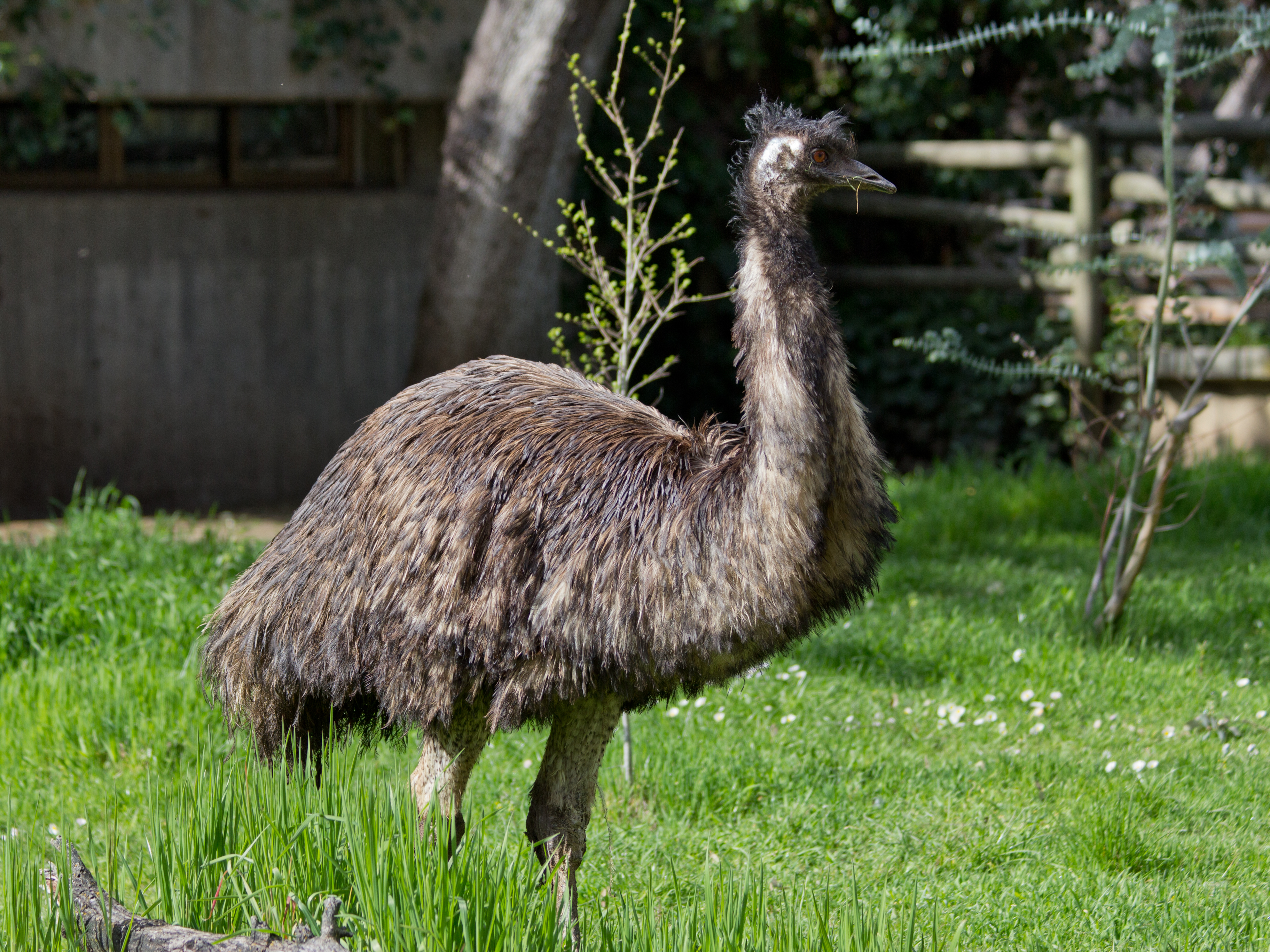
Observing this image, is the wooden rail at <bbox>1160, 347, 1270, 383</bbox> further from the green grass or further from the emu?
the emu

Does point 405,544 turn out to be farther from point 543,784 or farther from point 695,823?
point 695,823

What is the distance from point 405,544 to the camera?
9.95 feet

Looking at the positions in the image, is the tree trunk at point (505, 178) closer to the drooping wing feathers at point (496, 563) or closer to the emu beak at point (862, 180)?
the drooping wing feathers at point (496, 563)

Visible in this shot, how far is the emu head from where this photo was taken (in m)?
2.93

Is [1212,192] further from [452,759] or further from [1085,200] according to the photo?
[452,759]

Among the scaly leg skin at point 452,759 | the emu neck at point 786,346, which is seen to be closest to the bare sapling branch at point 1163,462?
the emu neck at point 786,346

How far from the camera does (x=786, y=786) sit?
165 inches

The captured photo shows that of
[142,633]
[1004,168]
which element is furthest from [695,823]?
[1004,168]

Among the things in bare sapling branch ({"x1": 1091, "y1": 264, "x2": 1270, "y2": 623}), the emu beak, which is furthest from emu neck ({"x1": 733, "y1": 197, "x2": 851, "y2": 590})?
bare sapling branch ({"x1": 1091, "y1": 264, "x2": 1270, "y2": 623})

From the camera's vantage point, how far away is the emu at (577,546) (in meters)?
2.79

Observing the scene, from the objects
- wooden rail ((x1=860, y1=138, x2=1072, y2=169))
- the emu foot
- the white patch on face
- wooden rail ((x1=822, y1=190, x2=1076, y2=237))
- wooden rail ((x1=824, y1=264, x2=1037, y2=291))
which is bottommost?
the emu foot

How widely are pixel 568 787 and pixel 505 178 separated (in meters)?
4.58

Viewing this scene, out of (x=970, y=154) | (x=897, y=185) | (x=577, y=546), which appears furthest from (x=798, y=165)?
(x=897, y=185)

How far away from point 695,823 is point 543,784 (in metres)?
0.95
